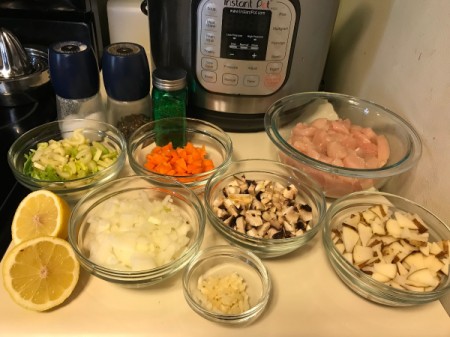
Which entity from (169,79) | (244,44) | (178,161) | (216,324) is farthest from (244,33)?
(216,324)

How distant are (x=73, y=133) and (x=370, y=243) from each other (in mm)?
590

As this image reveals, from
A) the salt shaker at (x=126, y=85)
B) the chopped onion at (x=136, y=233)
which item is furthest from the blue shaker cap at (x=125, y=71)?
the chopped onion at (x=136, y=233)

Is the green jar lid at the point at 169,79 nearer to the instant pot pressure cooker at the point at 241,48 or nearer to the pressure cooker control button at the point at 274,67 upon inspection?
the instant pot pressure cooker at the point at 241,48

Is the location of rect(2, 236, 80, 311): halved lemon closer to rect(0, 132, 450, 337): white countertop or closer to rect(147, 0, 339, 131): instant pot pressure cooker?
rect(0, 132, 450, 337): white countertop

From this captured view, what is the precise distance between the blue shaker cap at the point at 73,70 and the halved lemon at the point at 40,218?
226 mm

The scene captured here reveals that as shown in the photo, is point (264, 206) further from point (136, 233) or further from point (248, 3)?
point (248, 3)

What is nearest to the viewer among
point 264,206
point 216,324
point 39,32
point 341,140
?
point 216,324

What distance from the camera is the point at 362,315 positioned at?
57cm

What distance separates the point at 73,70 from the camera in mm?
736

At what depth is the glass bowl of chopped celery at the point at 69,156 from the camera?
682mm

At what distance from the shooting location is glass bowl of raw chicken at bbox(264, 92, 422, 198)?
2.29 feet

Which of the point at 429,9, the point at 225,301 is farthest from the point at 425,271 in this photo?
the point at 429,9

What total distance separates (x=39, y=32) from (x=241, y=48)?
1.89 feet

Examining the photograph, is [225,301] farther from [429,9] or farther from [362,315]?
[429,9]
